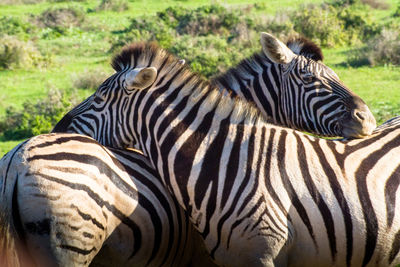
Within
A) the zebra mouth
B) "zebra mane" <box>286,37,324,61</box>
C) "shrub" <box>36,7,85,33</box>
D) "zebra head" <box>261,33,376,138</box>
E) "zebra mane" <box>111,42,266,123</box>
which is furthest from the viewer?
"shrub" <box>36,7,85,33</box>

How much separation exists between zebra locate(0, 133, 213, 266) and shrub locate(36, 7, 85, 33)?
19648 mm

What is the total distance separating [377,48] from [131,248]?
536 inches

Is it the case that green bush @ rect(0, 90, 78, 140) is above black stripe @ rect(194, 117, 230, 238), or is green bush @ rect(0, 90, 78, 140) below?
below

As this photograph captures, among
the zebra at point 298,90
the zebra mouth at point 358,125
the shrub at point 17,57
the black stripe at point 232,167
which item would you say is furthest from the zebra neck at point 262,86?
the shrub at point 17,57

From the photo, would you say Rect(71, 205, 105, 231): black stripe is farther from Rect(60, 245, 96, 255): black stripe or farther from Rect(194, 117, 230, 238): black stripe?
Rect(194, 117, 230, 238): black stripe

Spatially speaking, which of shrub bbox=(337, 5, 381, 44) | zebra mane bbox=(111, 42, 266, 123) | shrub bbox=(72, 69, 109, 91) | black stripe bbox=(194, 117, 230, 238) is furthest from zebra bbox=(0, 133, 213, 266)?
shrub bbox=(337, 5, 381, 44)

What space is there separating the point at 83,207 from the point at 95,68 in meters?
13.0

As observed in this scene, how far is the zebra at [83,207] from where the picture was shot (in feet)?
12.9

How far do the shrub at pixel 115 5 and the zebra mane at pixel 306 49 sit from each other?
20.5 m

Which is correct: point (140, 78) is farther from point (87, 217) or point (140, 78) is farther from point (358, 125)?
point (358, 125)

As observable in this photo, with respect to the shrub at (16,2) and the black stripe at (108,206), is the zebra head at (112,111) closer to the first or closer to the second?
the black stripe at (108,206)

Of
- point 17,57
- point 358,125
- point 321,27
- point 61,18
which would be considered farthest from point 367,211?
point 61,18

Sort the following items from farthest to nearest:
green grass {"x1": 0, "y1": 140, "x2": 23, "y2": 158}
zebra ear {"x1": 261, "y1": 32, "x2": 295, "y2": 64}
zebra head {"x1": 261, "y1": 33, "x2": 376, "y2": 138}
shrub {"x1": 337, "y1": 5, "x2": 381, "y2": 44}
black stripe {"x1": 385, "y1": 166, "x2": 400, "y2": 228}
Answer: shrub {"x1": 337, "y1": 5, "x2": 381, "y2": 44} < green grass {"x1": 0, "y1": 140, "x2": 23, "y2": 158} < zebra ear {"x1": 261, "y1": 32, "x2": 295, "y2": 64} < zebra head {"x1": 261, "y1": 33, "x2": 376, "y2": 138} < black stripe {"x1": 385, "y1": 166, "x2": 400, "y2": 228}

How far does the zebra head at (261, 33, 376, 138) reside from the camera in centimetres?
549
